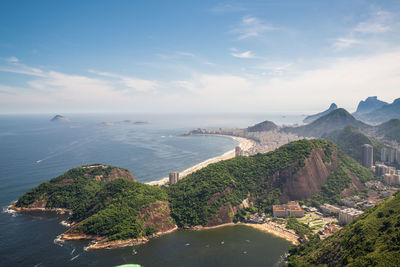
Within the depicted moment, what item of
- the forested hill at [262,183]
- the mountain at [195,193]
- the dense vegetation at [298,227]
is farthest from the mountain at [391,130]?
the dense vegetation at [298,227]

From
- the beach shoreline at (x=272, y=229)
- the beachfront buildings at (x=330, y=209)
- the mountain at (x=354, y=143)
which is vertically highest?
the mountain at (x=354, y=143)

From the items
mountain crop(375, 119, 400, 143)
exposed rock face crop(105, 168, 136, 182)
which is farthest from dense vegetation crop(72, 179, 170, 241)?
mountain crop(375, 119, 400, 143)

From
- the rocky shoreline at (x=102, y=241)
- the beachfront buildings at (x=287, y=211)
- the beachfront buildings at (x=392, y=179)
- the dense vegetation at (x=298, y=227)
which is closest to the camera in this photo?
the rocky shoreline at (x=102, y=241)

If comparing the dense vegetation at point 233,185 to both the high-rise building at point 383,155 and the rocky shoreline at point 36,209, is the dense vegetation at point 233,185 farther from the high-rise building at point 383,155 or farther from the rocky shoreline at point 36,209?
the high-rise building at point 383,155

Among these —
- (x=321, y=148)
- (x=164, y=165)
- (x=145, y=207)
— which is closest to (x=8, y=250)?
(x=145, y=207)

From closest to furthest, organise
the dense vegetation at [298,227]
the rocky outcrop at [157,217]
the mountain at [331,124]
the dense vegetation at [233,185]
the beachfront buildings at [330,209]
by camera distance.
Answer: the dense vegetation at [298,227] < the rocky outcrop at [157,217] < the dense vegetation at [233,185] < the beachfront buildings at [330,209] < the mountain at [331,124]

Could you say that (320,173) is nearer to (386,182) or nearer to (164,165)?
(386,182)

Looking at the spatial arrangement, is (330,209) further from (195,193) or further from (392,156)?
(392,156)

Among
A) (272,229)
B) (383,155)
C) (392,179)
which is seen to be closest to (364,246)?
(272,229)
